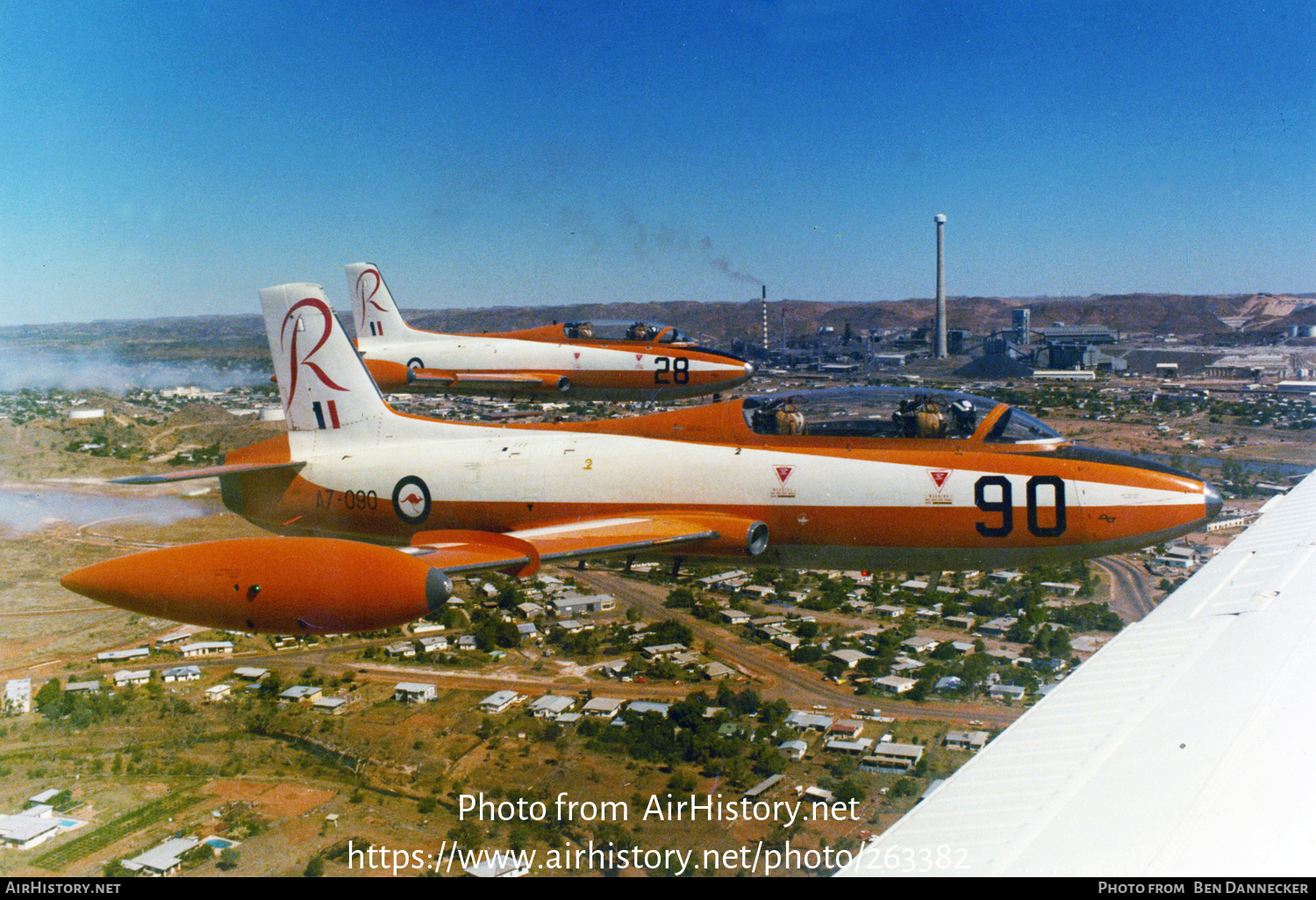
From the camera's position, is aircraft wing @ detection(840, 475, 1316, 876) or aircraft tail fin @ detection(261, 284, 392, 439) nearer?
aircraft wing @ detection(840, 475, 1316, 876)

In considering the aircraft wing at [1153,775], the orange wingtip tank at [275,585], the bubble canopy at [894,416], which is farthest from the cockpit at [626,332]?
the aircraft wing at [1153,775]

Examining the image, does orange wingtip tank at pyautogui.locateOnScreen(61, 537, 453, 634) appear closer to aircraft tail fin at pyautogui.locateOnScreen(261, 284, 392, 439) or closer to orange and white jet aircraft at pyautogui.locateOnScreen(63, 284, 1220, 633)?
orange and white jet aircraft at pyautogui.locateOnScreen(63, 284, 1220, 633)

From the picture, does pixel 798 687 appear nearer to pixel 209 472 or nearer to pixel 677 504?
pixel 677 504

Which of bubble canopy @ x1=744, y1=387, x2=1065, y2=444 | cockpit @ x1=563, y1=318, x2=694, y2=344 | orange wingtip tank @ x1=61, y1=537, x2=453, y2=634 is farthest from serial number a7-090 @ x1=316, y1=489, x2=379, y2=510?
cockpit @ x1=563, y1=318, x2=694, y2=344

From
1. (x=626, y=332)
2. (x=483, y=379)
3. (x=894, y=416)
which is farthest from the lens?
(x=483, y=379)

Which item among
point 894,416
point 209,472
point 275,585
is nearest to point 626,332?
point 209,472

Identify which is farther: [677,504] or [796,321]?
[796,321]

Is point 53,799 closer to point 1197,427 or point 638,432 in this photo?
point 638,432

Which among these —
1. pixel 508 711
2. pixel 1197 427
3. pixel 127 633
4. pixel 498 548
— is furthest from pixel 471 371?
pixel 1197 427
